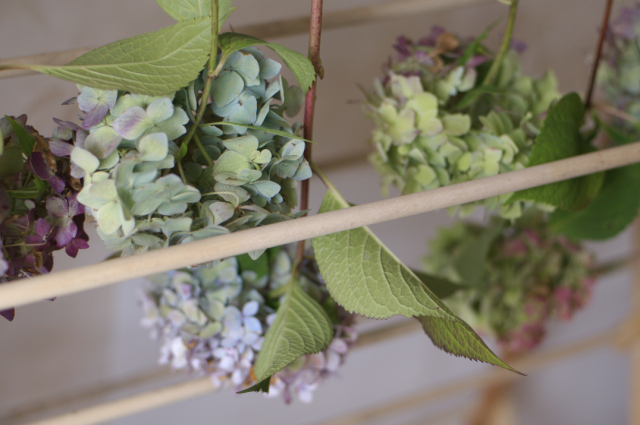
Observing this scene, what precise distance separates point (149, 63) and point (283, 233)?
10cm

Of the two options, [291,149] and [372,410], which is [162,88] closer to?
[291,149]

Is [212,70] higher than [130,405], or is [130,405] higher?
[212,70]

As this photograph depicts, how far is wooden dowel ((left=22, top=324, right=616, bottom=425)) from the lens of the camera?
32cm

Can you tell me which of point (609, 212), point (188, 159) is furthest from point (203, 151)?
point (609, 212)

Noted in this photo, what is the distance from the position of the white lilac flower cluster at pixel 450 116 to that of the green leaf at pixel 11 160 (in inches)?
8.2

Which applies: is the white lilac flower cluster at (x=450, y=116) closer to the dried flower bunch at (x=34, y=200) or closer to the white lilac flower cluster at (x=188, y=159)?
the white lilac flower cluster at (x=188, y=159)

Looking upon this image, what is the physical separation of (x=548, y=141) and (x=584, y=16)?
0.48 m

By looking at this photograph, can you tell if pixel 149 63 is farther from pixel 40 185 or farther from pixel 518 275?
pixel 518 275

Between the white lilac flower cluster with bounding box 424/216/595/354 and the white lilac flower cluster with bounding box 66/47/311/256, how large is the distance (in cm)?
37

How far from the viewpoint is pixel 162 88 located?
20 centimetres

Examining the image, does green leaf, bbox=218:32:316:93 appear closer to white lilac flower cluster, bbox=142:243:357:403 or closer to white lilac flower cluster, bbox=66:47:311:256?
white lilac flower cluster, bbox=66:47:311:256

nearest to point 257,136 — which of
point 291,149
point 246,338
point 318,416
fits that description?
point 291,149

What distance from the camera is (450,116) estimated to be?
0.32 meters

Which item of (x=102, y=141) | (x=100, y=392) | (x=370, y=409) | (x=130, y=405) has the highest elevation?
(x=102, y=141)
